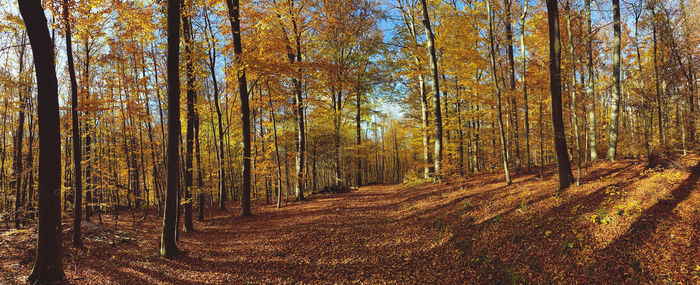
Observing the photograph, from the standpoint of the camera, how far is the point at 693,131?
13008mm

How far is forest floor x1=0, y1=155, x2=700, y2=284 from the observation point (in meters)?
4.23

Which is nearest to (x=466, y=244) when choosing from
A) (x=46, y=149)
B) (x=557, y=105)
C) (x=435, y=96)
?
(x=557, y=105)

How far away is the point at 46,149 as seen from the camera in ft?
16.9

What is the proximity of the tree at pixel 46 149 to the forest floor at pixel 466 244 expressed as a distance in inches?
31.9

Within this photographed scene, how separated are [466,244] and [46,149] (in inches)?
341

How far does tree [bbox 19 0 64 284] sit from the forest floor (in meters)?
0.81

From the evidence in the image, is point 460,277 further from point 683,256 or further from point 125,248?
point 125,248

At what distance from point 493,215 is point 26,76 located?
1978 centimetres

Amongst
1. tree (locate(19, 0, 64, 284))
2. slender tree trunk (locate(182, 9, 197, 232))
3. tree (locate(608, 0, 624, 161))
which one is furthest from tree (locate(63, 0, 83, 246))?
tree (locate(608, 0, 624, 161))

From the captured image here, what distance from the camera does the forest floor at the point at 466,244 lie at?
13.9 ft

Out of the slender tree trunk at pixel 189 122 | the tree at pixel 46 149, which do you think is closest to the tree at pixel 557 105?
the tree at pixel 46 149

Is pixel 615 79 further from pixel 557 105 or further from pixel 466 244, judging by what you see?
pixel 466 244

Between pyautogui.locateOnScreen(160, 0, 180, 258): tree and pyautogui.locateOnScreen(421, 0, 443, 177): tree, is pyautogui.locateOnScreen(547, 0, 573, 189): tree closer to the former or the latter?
pyautogui.locateOnScreen(421, 0, 443, 177): tree

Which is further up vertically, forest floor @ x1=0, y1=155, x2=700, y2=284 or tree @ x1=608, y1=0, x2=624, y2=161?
tree @ x1=608, y1=0, x2=624, y2=161
